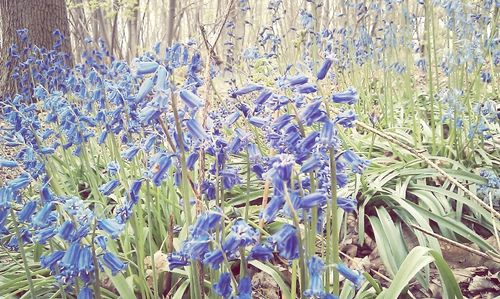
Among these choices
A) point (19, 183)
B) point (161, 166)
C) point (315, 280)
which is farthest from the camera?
point (19, 183)

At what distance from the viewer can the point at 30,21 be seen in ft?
27.0

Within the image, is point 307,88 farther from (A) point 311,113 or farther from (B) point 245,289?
(B) point 245,289

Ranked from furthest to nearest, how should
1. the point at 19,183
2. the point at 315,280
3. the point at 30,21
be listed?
the point at 30,21 → the point at 19,183 → the point at 315,280

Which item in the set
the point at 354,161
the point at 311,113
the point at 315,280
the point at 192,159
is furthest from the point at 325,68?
the point at 315,280

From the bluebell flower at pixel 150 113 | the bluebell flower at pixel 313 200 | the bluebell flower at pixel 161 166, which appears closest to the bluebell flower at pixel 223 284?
the bluebell flower at pixel 313 200

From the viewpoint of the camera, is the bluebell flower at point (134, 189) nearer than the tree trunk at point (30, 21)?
Yes

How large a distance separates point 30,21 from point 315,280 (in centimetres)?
817

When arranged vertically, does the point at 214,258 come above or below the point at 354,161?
below

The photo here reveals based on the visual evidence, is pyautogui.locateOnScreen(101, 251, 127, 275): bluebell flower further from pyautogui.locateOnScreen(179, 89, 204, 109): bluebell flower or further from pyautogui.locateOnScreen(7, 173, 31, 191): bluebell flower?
pyautogui.locateOnScreen(179, 89, 204, 109): bluebell flower

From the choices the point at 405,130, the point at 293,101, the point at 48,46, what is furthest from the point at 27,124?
the point at 48,46

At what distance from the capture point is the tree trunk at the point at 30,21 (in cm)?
820

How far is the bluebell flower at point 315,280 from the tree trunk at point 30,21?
760cm

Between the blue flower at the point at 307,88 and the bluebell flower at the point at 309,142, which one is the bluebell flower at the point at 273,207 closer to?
the bluebell flower at the point at 309,142

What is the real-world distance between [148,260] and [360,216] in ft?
4.45
